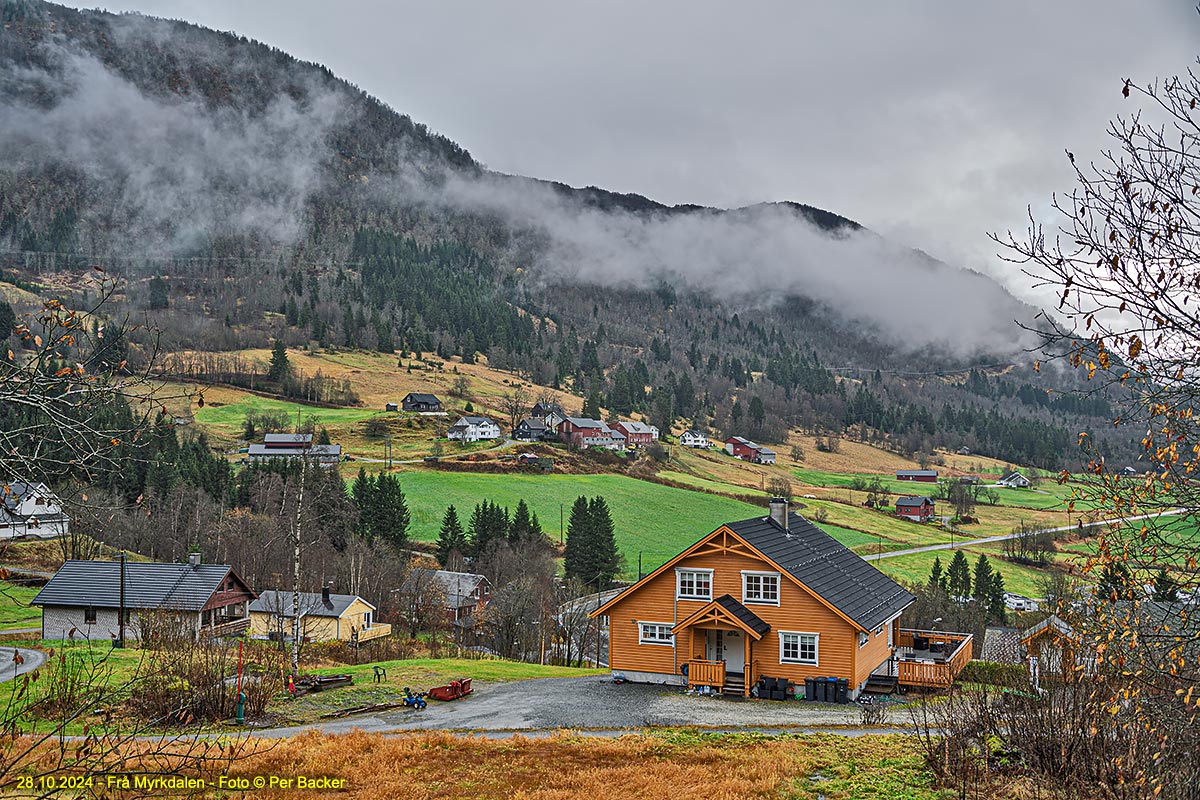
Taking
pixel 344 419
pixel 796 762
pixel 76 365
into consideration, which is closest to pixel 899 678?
pixel 796 762

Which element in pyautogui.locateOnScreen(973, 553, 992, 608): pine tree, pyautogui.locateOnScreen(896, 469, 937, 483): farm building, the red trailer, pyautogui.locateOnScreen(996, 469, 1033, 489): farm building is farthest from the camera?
pyautogui.locateOnScreen(996, 469, 1033, 489): farm building

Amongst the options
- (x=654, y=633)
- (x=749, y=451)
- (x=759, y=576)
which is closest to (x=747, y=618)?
(x=759, y=576)

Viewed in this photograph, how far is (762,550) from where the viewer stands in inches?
1347

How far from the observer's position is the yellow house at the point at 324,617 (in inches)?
2083

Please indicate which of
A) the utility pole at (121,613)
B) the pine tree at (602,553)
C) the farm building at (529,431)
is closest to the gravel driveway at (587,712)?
the utility pole at (121,613)

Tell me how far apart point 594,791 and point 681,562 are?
19928mm

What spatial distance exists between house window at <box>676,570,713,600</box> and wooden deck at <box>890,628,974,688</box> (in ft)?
25.7

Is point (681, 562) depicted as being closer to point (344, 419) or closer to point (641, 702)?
point (641, 702)

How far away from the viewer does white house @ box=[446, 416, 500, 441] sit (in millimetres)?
144500

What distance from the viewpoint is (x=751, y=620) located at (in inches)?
1315

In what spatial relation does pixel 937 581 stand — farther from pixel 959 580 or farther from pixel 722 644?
pixel 722 644

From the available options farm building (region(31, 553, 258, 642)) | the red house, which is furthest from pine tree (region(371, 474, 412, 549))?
the red house

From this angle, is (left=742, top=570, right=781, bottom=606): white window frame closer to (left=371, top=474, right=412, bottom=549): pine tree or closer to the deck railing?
the deck railing

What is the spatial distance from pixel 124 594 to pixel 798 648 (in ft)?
109
